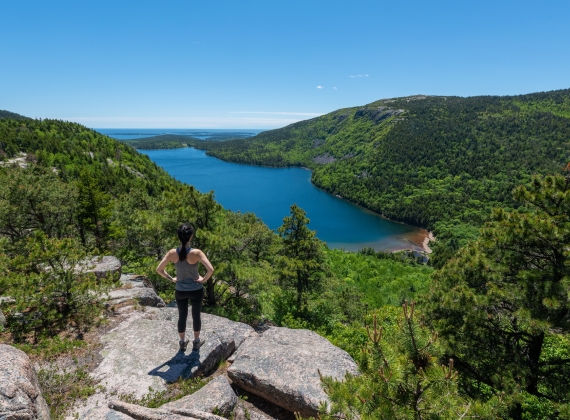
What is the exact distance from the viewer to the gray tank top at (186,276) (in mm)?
6293

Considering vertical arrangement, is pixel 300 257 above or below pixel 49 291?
below

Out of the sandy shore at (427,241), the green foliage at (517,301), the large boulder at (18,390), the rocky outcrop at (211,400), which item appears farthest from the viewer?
the sandy shore at (427,241)

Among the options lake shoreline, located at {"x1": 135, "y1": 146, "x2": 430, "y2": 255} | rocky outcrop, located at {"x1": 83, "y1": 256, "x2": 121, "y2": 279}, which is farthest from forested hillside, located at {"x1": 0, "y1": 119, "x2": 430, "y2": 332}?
lake shoreline, located at {"x1": 135, "y1": 146, "x2": 430, "y2": 255}

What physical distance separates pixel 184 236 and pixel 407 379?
4.52 meters

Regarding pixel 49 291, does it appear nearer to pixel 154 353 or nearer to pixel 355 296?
pixel 154 353

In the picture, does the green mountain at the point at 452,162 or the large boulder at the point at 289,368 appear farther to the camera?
the green mountain at the point at 452,162

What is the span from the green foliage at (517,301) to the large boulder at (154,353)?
19.1ft

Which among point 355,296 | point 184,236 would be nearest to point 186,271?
point 184,236

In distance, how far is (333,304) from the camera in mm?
17547

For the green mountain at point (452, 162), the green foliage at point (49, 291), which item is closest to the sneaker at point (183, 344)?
the green foliage at point (49, 291)

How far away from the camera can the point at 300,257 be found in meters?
16.3

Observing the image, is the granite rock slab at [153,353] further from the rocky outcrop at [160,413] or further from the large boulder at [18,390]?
the large boulder at [18,390]

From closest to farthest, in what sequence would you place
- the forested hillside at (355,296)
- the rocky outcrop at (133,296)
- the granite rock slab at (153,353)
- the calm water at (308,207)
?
the forested hillside at (355,296)
the granite rock slab at (153,353)
the rocky outcrop at (133,296)
the calm water at (308,207)

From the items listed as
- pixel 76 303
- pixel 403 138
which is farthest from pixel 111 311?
pixel 403 138
